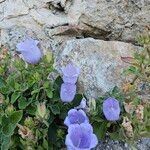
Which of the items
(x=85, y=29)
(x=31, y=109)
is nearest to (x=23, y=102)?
(x=31, y=109)

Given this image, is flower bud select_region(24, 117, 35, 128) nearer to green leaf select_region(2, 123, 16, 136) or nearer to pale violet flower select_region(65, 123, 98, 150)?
green leaf select_region(2, 123, 16, 136)

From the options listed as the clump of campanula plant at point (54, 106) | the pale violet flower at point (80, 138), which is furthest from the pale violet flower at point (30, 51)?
the pale violet flower at point (80, 138)

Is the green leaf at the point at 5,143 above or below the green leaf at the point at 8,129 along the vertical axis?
below

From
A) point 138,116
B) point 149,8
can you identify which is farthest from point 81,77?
point 149,8

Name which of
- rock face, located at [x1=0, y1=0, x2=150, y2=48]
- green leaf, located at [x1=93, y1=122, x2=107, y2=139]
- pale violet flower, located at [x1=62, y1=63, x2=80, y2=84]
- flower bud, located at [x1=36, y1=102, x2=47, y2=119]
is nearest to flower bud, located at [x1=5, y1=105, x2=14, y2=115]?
flower bud, located at [x1=36, y1=102, x2=47, y2=119]

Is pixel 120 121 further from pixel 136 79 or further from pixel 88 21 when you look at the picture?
pixel 88 21

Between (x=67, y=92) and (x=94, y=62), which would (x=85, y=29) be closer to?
(x=94, y=62)

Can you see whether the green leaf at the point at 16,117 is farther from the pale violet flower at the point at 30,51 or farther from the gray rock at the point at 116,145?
the gray rock at the point at 116,145

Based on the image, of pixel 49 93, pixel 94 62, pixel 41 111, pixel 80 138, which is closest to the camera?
pixel 80 138
